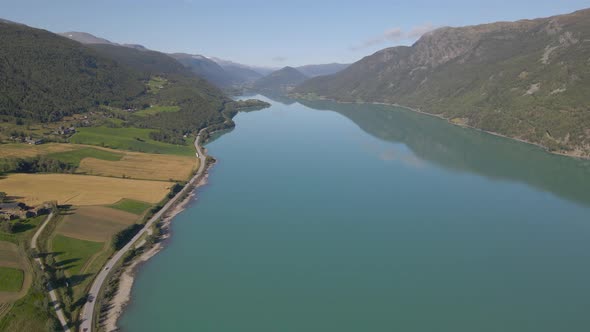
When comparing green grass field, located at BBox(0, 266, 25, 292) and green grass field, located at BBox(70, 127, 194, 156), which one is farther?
A: green grass field, located at BBox(70, 127, 194, 156)

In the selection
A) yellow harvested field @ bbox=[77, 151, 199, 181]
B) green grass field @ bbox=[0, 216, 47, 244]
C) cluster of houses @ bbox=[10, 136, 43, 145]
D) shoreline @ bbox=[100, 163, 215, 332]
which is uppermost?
cluster of houses @ bbox=[10, 136, 43, 145]

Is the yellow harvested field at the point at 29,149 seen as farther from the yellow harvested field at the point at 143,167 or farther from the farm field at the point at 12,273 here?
the farm field at the point at 12,273

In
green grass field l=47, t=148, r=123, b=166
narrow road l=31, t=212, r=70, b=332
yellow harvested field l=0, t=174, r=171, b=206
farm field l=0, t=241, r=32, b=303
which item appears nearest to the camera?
narrow road l=31, t=212, r=70, b=332

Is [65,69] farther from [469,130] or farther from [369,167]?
[469,130]

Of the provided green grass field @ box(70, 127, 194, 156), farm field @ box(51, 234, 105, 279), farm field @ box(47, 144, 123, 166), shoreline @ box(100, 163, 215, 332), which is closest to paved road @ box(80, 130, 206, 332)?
shoreline @ box(100, 163, 215, 332)

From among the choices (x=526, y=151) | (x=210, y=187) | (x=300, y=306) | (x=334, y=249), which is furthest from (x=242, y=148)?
(x=526, y=151)

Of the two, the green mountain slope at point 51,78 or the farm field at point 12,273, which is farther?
the green mountain slope at point 51,78

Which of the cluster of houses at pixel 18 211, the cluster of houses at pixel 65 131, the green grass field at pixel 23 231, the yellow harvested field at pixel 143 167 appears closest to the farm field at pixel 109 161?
the yellow harvested field at pixel 143 167

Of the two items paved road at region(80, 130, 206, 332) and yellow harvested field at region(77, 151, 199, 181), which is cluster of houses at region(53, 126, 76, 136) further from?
paved road at region(80, 130, 206, 332)
